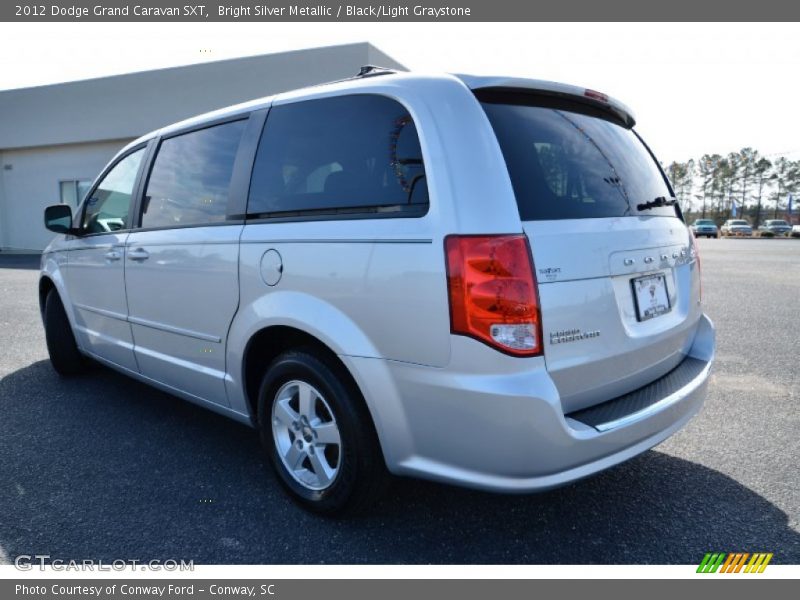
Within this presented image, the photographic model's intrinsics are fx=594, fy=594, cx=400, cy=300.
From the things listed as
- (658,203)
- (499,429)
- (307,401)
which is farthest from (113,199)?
(658,203)

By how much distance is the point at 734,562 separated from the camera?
2.32m

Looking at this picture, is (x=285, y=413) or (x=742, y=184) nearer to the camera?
(x=285, y=413)

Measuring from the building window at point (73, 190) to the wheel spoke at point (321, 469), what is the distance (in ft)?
73.0

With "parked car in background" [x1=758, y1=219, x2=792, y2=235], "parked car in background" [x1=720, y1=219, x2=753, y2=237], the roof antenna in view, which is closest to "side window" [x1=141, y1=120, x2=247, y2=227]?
the roof antenna

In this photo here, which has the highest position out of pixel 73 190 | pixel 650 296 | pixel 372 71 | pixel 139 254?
pixel 73 190

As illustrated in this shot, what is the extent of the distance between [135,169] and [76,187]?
20.7m

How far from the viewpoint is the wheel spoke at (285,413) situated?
8.94ft

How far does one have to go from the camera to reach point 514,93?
244 centimetres

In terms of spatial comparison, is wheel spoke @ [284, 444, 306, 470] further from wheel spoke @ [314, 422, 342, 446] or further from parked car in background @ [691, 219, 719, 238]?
parked car in background @ [691, 219, 719, 238]

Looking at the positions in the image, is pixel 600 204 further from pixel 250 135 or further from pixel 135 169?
pixel 135 169

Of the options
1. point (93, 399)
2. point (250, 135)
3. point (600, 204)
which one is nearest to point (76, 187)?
point (93, 399)

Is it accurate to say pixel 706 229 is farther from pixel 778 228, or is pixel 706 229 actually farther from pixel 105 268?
pixel 105 268

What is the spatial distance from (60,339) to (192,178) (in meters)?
2.40

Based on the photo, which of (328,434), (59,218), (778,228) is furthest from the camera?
(778,228)
